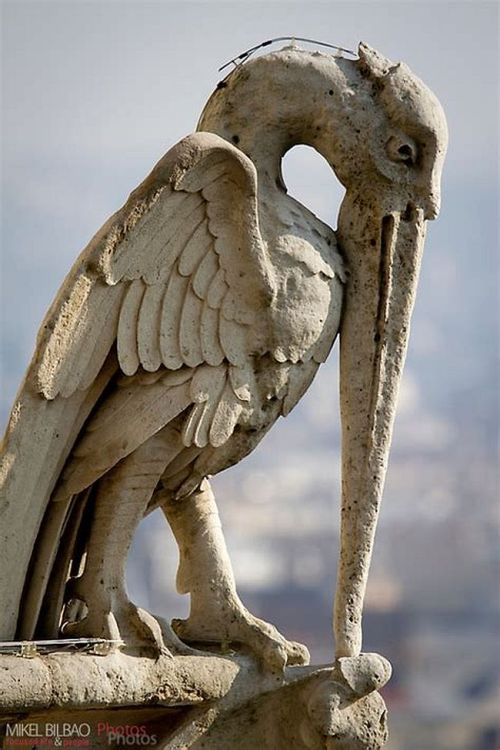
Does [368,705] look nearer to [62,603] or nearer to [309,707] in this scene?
[309,707]

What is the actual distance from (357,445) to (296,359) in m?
0.32

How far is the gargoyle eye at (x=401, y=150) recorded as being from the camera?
5.46 meters

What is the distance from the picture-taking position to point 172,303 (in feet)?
17.1

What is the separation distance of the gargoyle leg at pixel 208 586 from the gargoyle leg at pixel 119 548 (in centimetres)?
19

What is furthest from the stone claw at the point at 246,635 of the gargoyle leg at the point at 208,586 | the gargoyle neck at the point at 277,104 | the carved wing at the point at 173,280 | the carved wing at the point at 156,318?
the gargoyle neck at the point at 277,104

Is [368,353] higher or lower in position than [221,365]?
higher

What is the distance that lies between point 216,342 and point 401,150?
0.75m

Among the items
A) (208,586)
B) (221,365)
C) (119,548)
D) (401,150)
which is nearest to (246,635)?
(208,586)

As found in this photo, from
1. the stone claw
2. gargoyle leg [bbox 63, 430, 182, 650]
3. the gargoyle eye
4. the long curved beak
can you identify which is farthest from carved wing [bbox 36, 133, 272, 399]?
the stone claw

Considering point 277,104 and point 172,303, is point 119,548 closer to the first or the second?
point 172,303

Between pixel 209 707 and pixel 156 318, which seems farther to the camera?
pixel 209 707

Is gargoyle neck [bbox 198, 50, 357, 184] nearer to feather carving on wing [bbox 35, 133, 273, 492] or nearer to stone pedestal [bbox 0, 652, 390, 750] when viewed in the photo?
feather carving on wing [bbox 35, 133, 273, 492]

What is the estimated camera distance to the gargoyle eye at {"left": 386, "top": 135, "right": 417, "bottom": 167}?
5465 mm

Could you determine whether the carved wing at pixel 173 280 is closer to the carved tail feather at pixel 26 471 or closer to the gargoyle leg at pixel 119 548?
the carved tail feather at pixel 26 471
